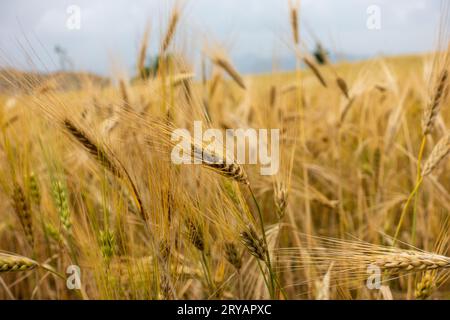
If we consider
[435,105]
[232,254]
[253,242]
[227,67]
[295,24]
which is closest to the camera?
[253,242]

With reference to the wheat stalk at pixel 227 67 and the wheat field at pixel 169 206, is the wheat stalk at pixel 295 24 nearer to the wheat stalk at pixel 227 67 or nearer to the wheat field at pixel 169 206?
the wheat field at pixel 169 206

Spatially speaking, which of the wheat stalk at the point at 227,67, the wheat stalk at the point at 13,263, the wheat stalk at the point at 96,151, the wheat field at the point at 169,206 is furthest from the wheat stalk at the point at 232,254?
the wheat stalk at the point at 227,67

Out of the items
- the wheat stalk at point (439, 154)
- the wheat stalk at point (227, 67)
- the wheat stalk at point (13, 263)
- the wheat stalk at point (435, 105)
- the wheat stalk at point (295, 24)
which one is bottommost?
the wheat stalk at point (13, 263)

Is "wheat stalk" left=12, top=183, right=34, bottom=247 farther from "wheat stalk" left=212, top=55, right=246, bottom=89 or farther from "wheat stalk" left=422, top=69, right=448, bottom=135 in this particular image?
"wheat stalk" left=422, top=69, right=448, bottom=135

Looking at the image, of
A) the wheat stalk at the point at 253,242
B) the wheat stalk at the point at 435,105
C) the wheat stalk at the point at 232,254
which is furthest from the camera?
the wheat stalk at the point at 435,105

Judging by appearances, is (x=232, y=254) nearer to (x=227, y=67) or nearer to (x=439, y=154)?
(x=439, y=154)

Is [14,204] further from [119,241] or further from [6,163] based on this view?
[119,241]

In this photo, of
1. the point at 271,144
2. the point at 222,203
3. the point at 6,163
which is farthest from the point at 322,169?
the point at 6,163

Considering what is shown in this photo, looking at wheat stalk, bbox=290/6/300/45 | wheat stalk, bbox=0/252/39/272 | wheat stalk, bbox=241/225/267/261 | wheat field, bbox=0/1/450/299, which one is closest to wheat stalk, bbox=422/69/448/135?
wheat field, bbox=0/1/450/299

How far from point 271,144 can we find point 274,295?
1.13 ft

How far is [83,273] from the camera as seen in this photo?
1.33 m

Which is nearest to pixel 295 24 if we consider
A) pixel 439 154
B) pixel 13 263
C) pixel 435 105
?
pixel 435 105

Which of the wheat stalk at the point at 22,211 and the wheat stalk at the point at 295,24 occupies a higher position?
the wheat stalk at the point at 295,24
